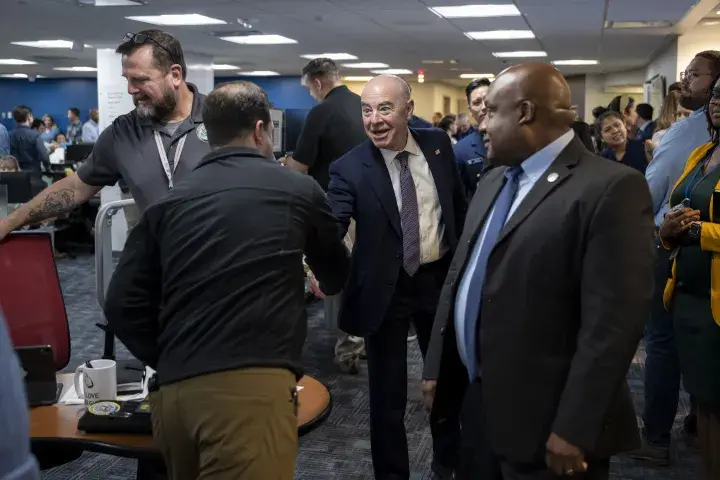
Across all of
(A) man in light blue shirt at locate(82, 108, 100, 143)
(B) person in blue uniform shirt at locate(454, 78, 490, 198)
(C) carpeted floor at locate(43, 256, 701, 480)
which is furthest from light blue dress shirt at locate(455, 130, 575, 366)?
(A) man in light blue shirt at locate(82, 108, 100, 143)

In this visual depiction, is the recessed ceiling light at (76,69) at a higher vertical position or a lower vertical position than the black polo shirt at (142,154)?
higher

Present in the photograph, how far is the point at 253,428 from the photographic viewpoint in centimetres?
163

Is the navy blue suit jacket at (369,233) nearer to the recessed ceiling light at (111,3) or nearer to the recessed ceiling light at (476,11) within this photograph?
the recessed ceiling light at (111,3)

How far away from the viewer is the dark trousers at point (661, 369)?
3.20m

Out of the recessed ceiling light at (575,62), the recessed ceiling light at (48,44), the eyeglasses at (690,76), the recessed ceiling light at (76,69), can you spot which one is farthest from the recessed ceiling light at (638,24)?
the recessed ceiling light at (76,69)

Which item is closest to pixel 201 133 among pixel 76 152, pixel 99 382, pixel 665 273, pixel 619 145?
pixel 99 382

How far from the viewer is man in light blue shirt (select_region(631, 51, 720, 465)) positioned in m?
3.07

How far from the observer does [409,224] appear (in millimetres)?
2668

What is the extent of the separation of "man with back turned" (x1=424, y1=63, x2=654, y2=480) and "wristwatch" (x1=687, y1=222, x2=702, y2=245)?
0.90m

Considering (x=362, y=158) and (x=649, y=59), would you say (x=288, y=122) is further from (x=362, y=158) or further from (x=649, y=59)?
(x=649, y=59)

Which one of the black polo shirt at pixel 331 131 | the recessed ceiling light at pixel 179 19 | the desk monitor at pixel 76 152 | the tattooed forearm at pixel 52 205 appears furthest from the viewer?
the desk monitor at pixel 76 152

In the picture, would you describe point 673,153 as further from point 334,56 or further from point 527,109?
point 334,56

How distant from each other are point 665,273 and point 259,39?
9.47 m

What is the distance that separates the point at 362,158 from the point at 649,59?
569 inches
